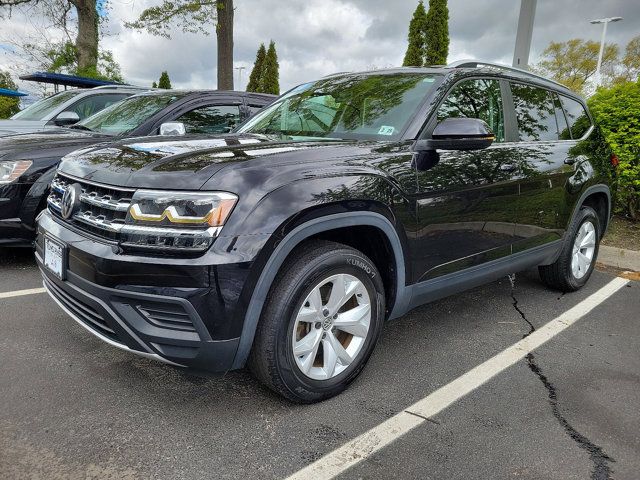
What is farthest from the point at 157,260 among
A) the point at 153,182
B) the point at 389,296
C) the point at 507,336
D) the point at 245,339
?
the point at 507,336

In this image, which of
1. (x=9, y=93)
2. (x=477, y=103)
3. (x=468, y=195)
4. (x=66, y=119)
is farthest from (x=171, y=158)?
(x=9, y=93)

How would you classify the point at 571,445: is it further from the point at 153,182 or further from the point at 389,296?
the point at 153,182

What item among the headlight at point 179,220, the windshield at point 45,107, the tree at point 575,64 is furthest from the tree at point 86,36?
the tree at point 575,64

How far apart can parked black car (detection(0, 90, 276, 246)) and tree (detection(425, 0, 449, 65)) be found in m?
15.2

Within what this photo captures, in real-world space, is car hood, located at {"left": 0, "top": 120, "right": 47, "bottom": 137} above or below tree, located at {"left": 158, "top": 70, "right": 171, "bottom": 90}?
below

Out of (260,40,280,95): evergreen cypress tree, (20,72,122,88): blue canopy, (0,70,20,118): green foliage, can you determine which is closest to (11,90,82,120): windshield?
(20,72,122,88): blue canopy

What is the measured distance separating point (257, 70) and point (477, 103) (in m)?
27.3

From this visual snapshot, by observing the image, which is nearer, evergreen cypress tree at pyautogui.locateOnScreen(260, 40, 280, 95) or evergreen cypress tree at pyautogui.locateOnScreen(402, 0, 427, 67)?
evergreen cypress tree at pyautogui.locateOnScreen(402, 0, 427, 67)

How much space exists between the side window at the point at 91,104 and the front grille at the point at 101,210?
4805mm

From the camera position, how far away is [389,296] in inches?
110

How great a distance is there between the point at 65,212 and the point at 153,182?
2.28ft

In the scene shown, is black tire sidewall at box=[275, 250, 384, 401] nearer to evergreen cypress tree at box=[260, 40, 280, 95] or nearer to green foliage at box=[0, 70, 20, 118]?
green foliage at box=[0, 70, 20, 118]

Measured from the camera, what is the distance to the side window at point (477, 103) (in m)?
3.14

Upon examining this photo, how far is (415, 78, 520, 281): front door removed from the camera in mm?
2795
